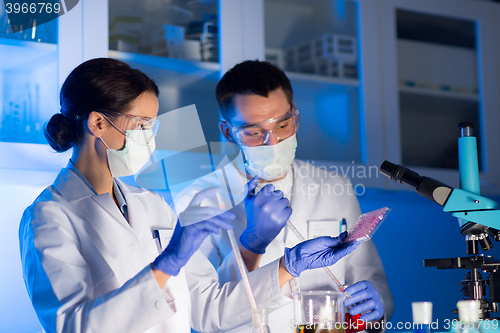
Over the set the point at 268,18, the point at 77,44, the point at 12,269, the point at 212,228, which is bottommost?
the point at 12,269

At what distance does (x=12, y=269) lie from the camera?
193 centimetres

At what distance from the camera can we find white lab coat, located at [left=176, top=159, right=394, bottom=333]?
1742mm

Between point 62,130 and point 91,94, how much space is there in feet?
0.48

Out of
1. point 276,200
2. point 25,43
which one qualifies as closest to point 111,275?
point 276,200

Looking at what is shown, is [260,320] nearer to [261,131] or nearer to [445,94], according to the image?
[261,131]

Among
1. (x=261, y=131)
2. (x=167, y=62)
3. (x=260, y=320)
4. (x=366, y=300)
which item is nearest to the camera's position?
(x=260, y=320)

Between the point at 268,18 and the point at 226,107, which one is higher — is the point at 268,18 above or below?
above

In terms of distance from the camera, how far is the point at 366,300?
4.83ft

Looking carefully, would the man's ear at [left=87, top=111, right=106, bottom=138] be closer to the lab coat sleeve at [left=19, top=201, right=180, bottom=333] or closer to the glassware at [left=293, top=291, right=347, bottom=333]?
the lab coat sleeve at [left=19, top=201, right=180, bottom=333]

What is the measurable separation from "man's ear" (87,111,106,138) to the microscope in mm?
762

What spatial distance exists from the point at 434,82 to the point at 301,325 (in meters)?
2.21

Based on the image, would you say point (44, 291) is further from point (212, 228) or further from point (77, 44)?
point (77, 44)

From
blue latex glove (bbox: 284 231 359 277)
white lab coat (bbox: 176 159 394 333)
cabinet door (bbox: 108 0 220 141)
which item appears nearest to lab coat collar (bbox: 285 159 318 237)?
white lab coat (bbox: 176 159 394 333)

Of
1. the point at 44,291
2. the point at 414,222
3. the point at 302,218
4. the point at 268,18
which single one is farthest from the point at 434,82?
the point at 44,291
